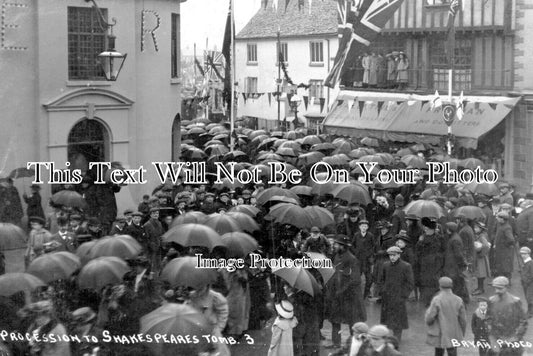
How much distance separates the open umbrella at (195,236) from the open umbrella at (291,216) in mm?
1827

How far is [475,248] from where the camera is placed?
14812mm

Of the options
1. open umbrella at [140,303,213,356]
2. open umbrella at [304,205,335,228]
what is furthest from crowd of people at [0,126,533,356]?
open umbrella at [140,303,213,356]

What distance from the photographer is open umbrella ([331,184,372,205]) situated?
14.9 m

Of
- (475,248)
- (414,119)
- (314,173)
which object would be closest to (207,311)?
(475,248)

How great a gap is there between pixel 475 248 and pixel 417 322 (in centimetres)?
217

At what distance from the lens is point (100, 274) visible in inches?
390

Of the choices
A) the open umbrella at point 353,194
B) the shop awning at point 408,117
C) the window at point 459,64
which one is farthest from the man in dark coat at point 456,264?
the window at point 459,64

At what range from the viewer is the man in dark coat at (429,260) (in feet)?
43.7

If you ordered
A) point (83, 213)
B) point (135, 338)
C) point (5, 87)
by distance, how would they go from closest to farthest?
1. point (135, 338)
2. point (83, 213)
3. point (5, 87)

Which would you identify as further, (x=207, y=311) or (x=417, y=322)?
(x=417, y=322)

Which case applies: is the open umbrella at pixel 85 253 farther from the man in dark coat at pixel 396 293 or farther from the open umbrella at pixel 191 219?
the man in dark coat at pixel 396 293

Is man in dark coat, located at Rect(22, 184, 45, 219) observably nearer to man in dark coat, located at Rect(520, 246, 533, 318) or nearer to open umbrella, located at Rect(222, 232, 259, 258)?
open umbrella, located at Rect(222, 232, 259, 258)

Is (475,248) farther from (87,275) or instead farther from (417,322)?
(87,275)

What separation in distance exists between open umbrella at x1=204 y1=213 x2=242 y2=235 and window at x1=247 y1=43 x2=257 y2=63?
22.8 metres
